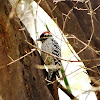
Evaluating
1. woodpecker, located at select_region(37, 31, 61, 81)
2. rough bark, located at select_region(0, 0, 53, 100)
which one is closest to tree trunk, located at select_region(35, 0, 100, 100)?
woodpecker, located at select_region(37, 31, 61, 81)

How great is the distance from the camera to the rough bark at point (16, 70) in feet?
5.06

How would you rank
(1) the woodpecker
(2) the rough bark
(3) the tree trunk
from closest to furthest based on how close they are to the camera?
(2) the rough bark < (1) the woodpecker < (3) the tree trunk

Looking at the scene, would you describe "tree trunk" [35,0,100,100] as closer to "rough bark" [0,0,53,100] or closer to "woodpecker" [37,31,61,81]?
"woodpecker" [37,31,61,81]

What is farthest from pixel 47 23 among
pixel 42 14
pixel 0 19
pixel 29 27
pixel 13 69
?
pixel 13 69

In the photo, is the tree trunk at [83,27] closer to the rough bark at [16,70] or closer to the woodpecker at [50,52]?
the woodpecker at [50,52]

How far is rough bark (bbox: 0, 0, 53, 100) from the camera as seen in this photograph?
1543 mm

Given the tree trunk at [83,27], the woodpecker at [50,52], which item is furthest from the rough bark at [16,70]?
the tree trunk at [83,27]

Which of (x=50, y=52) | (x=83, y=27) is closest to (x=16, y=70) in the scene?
(x=50, y=52)

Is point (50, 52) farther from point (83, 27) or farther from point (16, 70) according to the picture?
point (16, 70)

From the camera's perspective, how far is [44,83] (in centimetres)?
192

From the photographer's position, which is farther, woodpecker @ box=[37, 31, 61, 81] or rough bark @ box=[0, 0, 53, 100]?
woodpecker @ box=[37, 31, 61, 81]

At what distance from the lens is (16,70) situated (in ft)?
5.35

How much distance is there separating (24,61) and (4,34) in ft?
1.03

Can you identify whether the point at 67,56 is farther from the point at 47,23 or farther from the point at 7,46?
the point at 7,46
